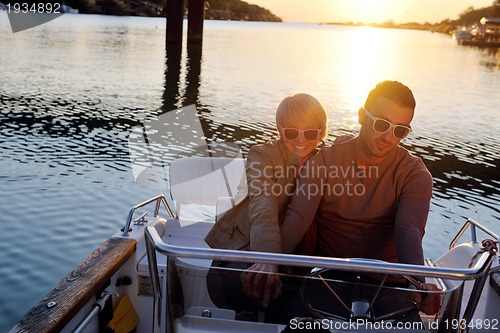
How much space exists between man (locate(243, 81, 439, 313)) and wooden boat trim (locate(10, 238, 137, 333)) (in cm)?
109

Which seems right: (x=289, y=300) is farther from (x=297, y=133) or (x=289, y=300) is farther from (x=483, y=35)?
(x=483, y=35)

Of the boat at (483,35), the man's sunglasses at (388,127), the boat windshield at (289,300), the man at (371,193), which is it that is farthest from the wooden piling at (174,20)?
the boat at (483,35)

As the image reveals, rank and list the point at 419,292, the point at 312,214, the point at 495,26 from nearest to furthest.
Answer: the point at 419,292 < the point at 312,214 < the point at 495,26

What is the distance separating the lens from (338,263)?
2.10 metres

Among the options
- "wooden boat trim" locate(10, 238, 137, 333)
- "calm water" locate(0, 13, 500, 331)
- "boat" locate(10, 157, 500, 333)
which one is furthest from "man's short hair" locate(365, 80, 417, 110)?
"calm water" locate(0, 13, 500, 331)

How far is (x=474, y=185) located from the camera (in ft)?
39.9

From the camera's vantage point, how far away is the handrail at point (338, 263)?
2.05 m

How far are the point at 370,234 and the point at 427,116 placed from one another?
1687cm

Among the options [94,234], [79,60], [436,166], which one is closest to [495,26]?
[79,60]

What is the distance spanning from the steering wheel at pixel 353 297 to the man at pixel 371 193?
2.74ft

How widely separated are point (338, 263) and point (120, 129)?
13.5 metres

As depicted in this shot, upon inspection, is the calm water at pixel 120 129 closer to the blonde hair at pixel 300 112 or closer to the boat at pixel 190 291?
the boat at pixel 190 291

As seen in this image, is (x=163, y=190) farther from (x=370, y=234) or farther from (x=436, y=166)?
(x=370, y=234)

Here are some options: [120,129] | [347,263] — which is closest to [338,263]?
[347,263]
